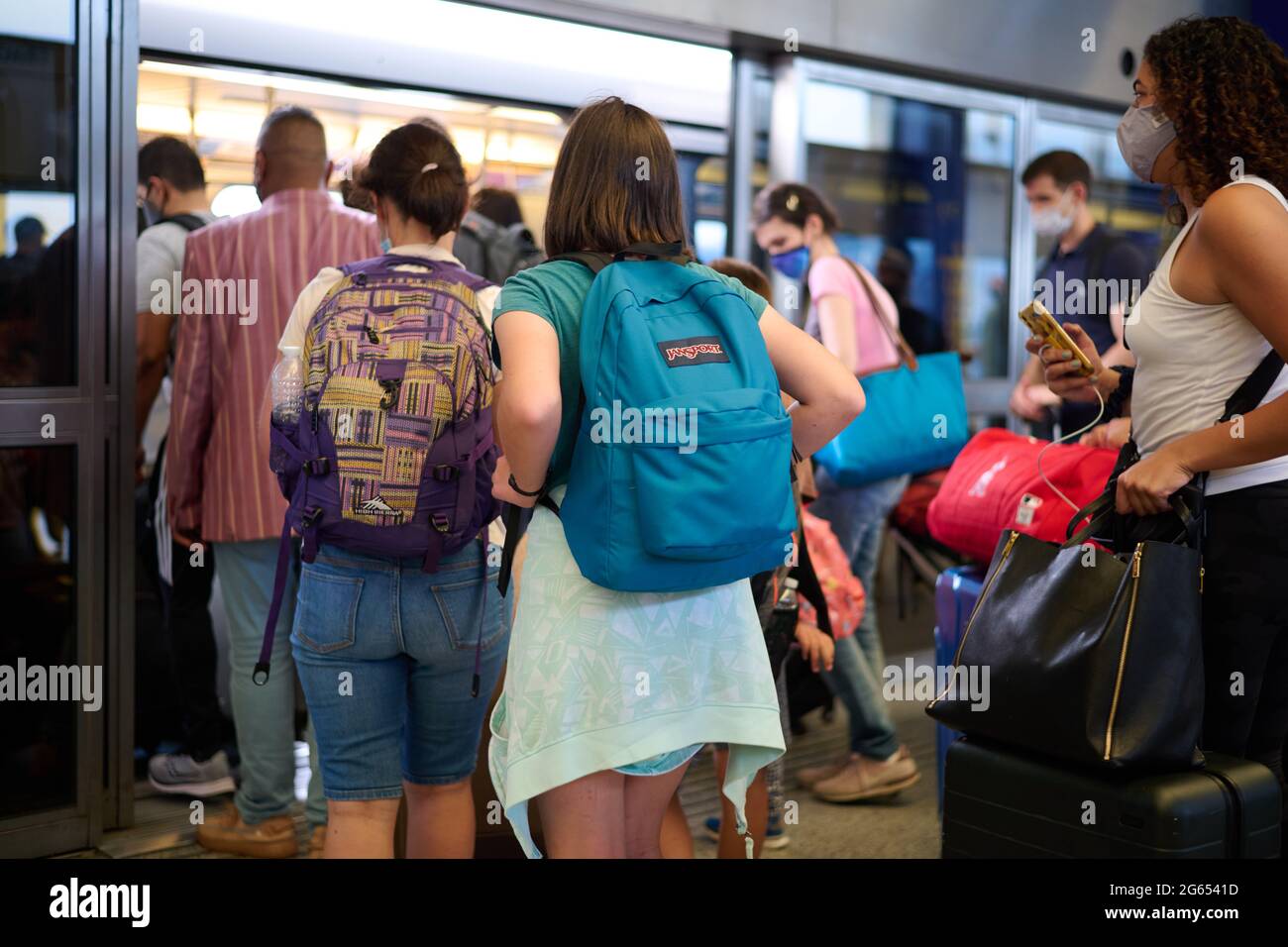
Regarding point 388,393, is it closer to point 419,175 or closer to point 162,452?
point 419,175

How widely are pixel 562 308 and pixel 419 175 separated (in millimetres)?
839

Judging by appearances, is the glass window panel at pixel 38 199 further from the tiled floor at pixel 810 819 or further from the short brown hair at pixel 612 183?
the short brown hair at pixel 612 183

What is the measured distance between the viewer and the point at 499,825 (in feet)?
9.87

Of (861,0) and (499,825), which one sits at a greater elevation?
(861,0)

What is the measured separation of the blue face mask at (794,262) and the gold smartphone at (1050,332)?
200 centimetres

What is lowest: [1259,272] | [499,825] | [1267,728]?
[499,825]

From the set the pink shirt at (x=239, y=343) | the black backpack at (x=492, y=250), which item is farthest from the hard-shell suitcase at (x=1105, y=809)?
the black backpack at (x=492, y=250)

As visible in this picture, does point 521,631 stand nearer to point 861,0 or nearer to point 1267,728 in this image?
point 1267,728

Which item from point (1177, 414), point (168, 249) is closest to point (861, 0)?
point (168, 249)

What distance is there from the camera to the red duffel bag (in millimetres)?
2961

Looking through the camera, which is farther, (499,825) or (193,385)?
(193,385)

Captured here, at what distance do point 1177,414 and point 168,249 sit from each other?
2.82 m

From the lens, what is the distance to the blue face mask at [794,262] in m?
4.68

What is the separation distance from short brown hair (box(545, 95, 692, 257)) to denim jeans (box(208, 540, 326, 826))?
1916 millimetres
